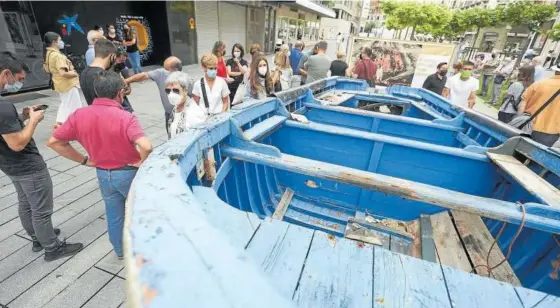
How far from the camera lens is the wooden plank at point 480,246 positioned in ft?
7.32

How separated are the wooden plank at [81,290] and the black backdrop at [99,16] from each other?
28.6 ft

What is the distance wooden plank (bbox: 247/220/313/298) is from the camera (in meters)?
1.03

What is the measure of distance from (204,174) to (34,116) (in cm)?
153

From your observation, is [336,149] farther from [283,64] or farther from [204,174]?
[283,64]

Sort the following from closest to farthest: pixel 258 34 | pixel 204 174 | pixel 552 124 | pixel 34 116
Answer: pixel 204 174 → pixel 34 116 → pixel 552 124 → pixel 258 34

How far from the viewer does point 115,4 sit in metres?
9.87

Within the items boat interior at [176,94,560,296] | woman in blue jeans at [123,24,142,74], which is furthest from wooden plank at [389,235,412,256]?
woman in blue jeans at [123,24,142,74]

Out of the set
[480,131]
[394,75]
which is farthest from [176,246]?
[394,75]

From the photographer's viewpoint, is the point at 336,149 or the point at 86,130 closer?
the point at 86,130

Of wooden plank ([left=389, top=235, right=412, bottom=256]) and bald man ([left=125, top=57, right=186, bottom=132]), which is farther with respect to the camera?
bald man ([left=125, top=57, right=186, bottom=132])

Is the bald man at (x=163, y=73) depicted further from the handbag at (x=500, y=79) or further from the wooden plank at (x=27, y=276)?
the handbag at (x=500, y=79)

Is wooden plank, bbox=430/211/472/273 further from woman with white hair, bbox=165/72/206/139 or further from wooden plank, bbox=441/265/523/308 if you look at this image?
woman with white hair, bbox=165/72/206/139

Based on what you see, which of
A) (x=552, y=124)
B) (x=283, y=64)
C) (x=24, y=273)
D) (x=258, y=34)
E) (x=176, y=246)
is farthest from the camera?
(x=258, y=34)

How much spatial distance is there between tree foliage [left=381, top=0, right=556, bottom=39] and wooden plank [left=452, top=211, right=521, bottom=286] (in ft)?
103
